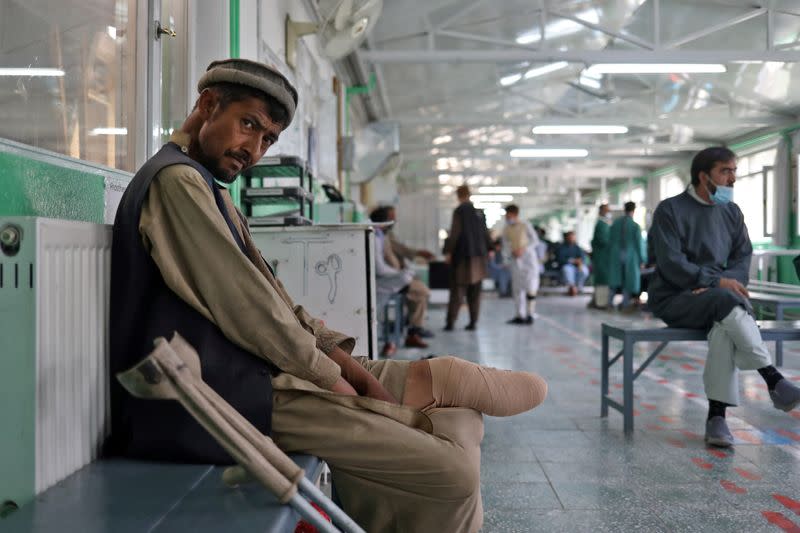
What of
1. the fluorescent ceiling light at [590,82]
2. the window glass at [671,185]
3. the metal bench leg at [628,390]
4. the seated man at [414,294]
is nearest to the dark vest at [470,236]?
the seated man at [414,294]

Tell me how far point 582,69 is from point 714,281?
757 centimetres

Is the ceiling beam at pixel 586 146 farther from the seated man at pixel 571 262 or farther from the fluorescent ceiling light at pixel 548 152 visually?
the seated man at pixel 571 262

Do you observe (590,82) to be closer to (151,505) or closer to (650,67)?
(650,67)

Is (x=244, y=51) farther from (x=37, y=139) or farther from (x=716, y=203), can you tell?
(x=716, y=203)

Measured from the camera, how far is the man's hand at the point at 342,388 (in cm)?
141

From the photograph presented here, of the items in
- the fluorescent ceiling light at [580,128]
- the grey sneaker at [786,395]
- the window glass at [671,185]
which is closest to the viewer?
the grey sneaker at [786,395]

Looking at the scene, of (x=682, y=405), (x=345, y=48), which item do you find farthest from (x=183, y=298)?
(x=345, y=48)

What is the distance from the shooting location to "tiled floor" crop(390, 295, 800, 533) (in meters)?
2.21

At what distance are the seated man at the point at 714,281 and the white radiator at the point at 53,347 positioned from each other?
2645 mm

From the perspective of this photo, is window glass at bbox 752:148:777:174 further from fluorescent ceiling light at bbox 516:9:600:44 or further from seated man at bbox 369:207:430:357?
seated man at bbox 369:207:430:357

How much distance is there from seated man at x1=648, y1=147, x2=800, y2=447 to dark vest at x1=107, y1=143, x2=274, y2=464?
8.07 ft

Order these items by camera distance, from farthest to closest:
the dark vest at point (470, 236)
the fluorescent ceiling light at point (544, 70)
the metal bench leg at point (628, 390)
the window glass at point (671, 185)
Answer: the window glass at point (671, 185) < the fluorescent ceiling light at point (544, 70) < the dark vest at point (470, 236) < the metal bench leg at point (628, 390)

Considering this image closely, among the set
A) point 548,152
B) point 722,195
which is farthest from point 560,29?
point 722,195

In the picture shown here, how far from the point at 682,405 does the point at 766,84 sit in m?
8.22
